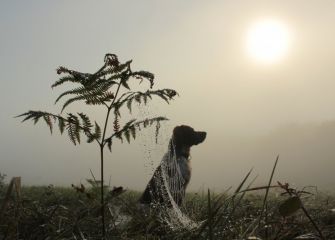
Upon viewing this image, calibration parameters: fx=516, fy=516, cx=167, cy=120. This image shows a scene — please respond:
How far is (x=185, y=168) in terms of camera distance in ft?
30.7

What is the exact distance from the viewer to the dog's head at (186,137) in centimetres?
965

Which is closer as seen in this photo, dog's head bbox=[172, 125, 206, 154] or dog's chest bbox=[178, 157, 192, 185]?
dog's chest bbox=[178, 157, 192, 185]

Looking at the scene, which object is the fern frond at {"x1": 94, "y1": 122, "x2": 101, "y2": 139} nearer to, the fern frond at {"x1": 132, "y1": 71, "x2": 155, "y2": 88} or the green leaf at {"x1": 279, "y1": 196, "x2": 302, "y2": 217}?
the fern frond at {"x1": 132, "y1": 71, "x2": 155, "y2": 88}

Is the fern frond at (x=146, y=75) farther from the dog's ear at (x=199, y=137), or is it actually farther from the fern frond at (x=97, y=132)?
the dog's ear at (x=199, y=137)

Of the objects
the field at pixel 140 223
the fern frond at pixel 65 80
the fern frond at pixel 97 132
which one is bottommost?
the field at pixel 140 223

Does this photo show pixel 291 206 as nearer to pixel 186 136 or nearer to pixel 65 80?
pixel 65 80

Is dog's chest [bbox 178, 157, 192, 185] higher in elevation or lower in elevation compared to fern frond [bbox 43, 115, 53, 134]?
higher

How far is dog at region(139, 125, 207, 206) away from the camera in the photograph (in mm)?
8188

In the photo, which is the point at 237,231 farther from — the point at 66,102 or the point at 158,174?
the point at 158,174

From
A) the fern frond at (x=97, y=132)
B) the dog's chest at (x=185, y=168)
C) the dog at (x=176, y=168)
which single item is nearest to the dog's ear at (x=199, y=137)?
the dog at (x=176, y=168)

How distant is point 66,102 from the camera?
325cm

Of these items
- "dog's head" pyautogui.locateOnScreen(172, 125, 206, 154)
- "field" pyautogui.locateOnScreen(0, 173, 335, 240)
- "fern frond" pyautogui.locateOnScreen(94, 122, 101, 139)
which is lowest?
"field" pyautogui.locateOnScreen(0, 173, 335, 240)

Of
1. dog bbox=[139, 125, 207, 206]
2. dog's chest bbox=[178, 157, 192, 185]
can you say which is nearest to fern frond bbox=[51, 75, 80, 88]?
dog bbox=[139, 125, 207, 206]

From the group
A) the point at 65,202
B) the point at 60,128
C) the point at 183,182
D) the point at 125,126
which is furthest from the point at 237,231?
the point at 65,202
